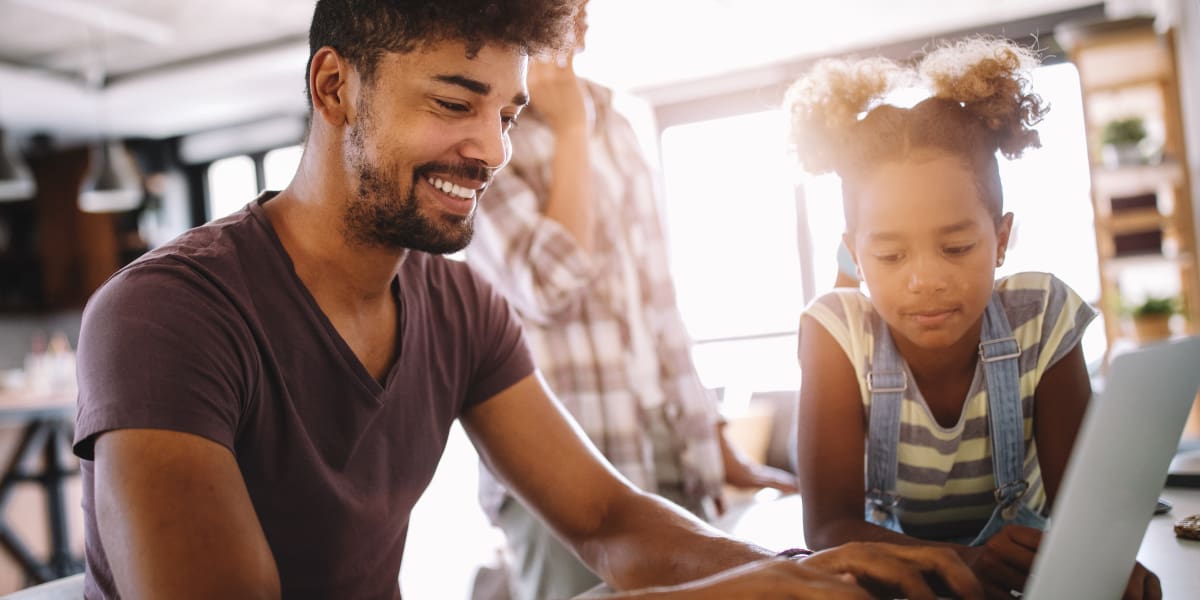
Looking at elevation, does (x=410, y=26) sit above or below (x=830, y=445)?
above

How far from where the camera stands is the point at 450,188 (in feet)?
3.58

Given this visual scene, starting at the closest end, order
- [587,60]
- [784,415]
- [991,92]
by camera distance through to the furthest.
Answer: [991,92] → [784,415] → [587,60]

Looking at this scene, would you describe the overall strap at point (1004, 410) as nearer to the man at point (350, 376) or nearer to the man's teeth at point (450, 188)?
the man at point (350, 376)

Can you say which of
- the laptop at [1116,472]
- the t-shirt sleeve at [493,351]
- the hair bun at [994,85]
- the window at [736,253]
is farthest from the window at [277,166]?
the laptop at [1116,472]

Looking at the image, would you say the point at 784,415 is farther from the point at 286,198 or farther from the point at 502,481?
the point at 286,198

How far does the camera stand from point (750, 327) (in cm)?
646

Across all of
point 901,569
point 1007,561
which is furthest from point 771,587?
point 1007,561

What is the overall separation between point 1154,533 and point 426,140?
0.87m

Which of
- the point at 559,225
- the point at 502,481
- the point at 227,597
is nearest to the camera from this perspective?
the point at 227,597

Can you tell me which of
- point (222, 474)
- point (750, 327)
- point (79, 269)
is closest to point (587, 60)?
point (750, 327)

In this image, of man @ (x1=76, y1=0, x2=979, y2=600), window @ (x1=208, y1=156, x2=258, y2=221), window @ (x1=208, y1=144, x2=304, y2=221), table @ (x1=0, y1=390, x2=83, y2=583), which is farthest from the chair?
window @ (x1=208, y1=156, x2=258, y2=221)

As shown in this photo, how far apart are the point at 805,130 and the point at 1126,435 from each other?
1.84 feet

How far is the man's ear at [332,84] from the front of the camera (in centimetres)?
109

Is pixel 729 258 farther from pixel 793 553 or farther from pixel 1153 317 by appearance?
pixel 793 553
